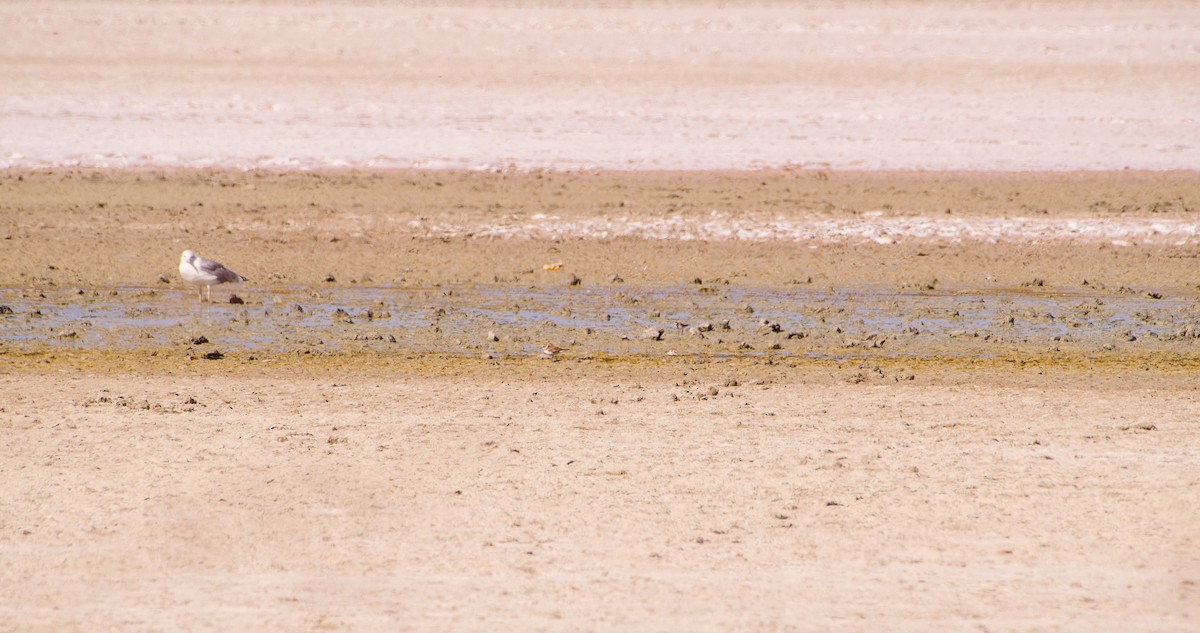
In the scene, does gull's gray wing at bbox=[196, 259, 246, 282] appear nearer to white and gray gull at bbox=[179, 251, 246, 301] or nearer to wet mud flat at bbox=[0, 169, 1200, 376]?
white and gray gull at bbox=[179, 251, 246, 301]

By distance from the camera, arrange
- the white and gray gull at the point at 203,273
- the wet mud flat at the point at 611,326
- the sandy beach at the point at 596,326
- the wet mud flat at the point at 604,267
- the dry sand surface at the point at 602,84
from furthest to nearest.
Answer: the dry sand surface at the point at 602,84
the white and gray gull at the point at 203,273
the wet mud flat at the point at 604,267
the wet mud flat at the point at 611,326
the sandy beach at the point at 596,326

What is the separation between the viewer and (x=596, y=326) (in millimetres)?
9648

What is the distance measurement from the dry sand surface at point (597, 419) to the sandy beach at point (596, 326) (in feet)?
0.09

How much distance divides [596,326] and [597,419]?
7.71ft

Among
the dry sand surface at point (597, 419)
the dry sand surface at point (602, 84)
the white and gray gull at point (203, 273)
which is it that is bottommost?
the dry sand surface at point (597, 419)

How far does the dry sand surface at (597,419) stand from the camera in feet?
→ 17.5

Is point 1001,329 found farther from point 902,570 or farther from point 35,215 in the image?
point 35,215

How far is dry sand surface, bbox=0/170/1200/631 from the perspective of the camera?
17.5ft

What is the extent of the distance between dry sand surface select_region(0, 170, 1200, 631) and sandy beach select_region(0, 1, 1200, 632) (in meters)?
0.03

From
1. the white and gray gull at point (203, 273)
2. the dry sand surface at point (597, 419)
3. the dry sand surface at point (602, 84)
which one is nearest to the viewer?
the dry sand surface at point (597, 419)

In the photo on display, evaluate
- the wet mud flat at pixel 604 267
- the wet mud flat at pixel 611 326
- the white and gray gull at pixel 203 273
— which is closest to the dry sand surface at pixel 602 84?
the wet mud flat at pixel 604 267

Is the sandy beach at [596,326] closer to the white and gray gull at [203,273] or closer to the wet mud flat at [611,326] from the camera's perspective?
the wet mud flat at [611,326]

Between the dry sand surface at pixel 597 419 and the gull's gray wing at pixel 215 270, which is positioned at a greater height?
the gull's gray wing at pixel 215 270

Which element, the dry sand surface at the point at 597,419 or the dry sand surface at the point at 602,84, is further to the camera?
the dry sand surface at the point at 602,84
